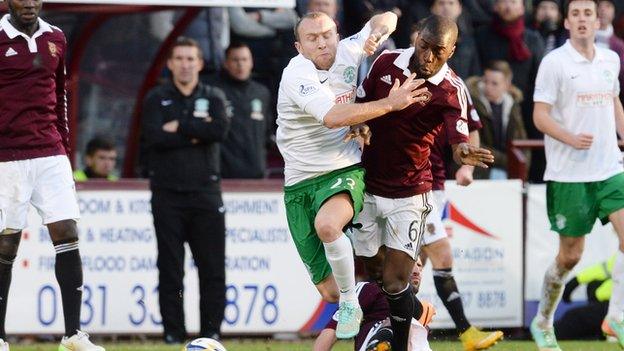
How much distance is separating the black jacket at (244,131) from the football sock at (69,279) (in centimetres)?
442

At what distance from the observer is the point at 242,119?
578 inches

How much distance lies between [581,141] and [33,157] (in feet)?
14.1

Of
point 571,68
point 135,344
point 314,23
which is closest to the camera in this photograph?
point 314,23

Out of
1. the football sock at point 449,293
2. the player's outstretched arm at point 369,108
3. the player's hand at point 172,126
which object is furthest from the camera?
the player's hand at point 172,126

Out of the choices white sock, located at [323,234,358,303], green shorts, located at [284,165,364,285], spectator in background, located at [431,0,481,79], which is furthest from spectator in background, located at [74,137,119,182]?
white sock, located at [323,234,358,303]

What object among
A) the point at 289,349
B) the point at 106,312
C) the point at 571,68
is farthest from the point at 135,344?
the point at 571,68

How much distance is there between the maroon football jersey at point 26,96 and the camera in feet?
34.1

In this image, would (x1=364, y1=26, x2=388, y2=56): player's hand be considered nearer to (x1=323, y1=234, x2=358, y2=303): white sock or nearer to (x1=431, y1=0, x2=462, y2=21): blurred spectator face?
(x1=323, y1=234, x2=358, y2=303): white sock

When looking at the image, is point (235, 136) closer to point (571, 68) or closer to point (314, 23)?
point (571, 68)

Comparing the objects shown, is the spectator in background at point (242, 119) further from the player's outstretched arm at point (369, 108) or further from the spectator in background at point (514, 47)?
the player's outstretched arm at point (369, 108)

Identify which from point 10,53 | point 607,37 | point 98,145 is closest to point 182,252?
point 98,145

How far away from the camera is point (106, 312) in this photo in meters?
14.2

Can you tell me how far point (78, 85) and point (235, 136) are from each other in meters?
2.28

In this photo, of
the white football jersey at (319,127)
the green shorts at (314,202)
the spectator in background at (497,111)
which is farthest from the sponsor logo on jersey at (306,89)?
the spectator in background at (497,111)
